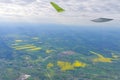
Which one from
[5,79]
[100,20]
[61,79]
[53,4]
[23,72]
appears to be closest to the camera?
[100,20]

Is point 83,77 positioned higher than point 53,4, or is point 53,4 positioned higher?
point 53,4

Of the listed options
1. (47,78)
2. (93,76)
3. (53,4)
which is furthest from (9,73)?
(53,4)

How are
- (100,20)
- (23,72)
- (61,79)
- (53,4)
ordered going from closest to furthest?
(100,20)
(53,4)
(61,79)
(23,72)

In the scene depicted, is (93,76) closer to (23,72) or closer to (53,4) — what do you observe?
(23,72)

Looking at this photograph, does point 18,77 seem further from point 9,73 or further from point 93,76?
point 93,76

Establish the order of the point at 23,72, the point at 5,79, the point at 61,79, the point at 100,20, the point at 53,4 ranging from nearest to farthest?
the point at 100,20 < the point at 53,4 < the point at 5,79 < the point at 61,79 < the point at 23,72

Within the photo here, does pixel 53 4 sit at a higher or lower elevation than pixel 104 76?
higher

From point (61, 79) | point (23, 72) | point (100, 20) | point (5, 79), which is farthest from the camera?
point (23, 72)

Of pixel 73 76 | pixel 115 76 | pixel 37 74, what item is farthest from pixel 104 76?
pixel 37 74

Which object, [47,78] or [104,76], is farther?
[104,76]
